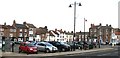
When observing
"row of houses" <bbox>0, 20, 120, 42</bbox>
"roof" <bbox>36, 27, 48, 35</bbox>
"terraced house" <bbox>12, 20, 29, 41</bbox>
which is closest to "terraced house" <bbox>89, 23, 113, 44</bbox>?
"row of houses" <bbox>0, 20, 120, 42</bbox>

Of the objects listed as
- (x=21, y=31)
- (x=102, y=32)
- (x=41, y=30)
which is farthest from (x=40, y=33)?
(x=102, y=32)

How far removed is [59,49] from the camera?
53250mm

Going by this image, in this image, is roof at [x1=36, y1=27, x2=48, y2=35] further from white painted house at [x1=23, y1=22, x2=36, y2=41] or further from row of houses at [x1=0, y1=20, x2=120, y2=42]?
white painted house at [x1=23, y1=22, x2=36, y2=41]

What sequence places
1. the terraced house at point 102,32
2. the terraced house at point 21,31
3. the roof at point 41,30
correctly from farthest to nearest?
the terraced house at point 102,32 < the roof at point 41,30 < the terraced house at point 21,31

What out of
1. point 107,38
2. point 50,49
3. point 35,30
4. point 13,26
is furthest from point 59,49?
point 107,38

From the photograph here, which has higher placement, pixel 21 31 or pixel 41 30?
pixel 41 30

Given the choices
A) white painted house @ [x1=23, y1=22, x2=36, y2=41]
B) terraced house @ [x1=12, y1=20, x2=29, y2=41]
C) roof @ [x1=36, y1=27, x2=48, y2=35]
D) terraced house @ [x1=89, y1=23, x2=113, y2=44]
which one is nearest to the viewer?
terraced house @ [x1=12, y1=20, x2=29, y2=41]

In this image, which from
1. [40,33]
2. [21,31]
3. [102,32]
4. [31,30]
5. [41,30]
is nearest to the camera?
[21,31]

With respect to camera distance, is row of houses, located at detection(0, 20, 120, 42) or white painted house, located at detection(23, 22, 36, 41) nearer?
row of houses, located at detection(0, 20, 120, 42)

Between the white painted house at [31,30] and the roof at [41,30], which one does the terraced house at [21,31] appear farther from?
the roof at [41,30]

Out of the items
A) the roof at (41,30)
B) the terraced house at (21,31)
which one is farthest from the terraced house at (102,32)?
the terraced house at (21,31)

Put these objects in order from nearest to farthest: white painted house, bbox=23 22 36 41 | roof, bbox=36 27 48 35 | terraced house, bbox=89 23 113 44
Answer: white painted house, bbox=23 22 36 41 < roof, bbox=36 27 48 35 < terraced house, bbox=89 23 113 44

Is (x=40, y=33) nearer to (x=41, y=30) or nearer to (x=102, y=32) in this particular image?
(x=41, y=30)

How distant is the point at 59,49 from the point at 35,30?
98734 millimetres
